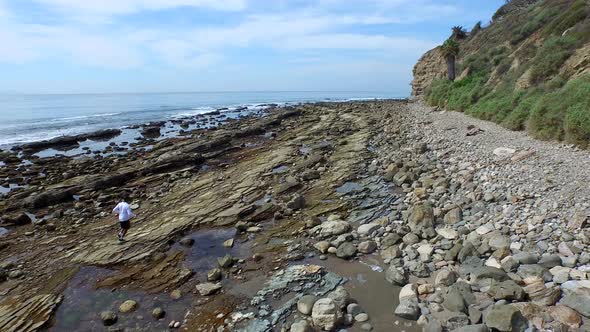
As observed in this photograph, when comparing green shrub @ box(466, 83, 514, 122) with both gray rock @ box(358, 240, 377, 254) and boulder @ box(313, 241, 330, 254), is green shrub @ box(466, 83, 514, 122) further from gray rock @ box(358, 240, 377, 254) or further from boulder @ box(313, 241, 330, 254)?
boulder @ box(313, 241, 330, 254)

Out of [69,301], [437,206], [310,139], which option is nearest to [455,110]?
[310,139]

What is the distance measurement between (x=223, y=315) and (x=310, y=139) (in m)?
24.2

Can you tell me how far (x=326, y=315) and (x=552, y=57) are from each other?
2415cm

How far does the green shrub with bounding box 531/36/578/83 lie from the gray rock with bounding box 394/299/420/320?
21.9 m

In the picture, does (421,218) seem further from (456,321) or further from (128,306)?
(128,306)

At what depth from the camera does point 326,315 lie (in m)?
7.40

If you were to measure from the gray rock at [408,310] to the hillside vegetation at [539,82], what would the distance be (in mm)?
11174

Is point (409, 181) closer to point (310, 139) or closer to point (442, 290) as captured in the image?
point (442, 290)

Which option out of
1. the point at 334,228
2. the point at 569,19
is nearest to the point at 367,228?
the point at 334,228

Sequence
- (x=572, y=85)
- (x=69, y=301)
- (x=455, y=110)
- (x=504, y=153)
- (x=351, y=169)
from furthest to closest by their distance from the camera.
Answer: (x=455, y=110) → (x=351, y=169) → (x=572, y=85) → (x=504, y=153) → (x=69, y=301)

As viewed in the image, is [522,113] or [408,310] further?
[522,113]

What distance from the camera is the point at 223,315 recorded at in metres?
8.27

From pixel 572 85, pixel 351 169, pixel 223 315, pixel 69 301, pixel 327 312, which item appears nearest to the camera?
pixel 327 312

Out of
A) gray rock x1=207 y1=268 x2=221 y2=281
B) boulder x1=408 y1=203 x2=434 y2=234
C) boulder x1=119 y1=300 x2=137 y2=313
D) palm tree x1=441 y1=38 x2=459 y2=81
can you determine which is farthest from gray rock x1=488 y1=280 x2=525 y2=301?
palm tree x1=441 y1=38 x2=459 y2=81
